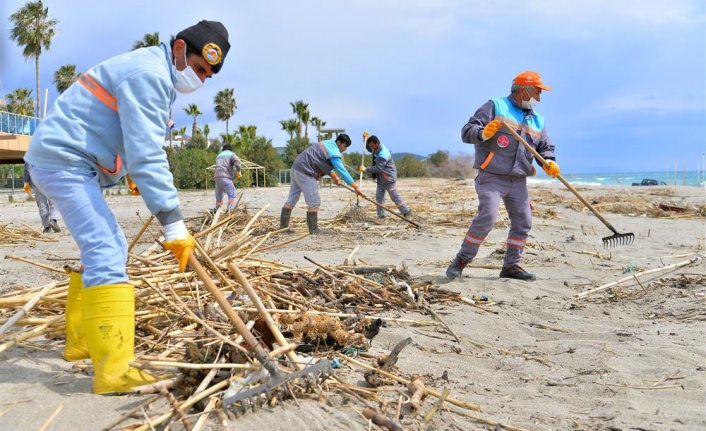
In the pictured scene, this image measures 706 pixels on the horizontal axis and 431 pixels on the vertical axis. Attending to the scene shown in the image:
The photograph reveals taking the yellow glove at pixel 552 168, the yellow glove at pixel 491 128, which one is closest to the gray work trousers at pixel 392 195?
the yellow glove at pixel 552 168

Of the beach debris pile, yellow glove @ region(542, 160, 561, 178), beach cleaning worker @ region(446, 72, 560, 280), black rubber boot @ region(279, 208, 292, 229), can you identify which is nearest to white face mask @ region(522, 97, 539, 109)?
beach cleaning worker @ region(446, 72, 560, 280)

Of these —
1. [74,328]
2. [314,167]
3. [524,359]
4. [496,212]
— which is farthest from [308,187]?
[74,328]

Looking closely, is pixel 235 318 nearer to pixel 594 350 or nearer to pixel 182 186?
pixel 594 350

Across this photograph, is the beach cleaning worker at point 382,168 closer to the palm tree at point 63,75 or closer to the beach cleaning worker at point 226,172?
the beach cleaning worker at point 226,172

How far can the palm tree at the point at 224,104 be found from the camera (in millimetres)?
63375

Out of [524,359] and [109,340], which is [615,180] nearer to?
[524,359]

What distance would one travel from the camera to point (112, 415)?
95.8 inches

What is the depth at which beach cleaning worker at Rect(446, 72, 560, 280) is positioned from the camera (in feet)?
19.4

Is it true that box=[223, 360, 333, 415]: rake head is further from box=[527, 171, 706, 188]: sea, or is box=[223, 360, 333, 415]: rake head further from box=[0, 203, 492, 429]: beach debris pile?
box=[527, 171, 706, 188]: sea

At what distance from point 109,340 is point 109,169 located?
0.81m

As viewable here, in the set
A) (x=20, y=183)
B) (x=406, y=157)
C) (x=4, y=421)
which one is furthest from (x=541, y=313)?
(x=406, y=157)

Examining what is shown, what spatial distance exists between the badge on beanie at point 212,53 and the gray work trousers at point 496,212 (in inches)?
133

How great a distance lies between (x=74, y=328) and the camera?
10.1 feet

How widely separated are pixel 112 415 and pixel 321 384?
881 millimetres
